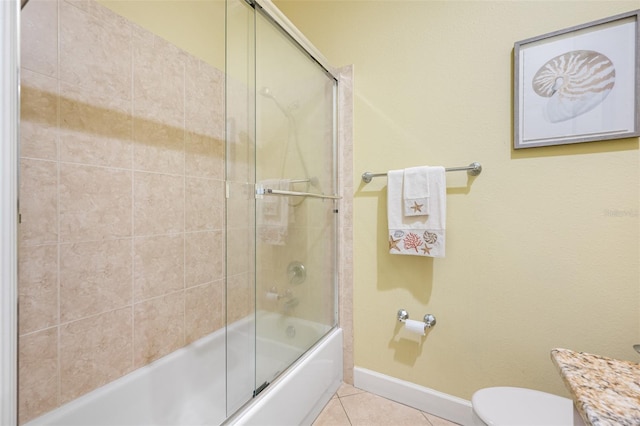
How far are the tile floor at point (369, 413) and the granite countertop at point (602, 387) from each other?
88 cm

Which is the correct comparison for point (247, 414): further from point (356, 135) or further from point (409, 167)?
point (356, 135)

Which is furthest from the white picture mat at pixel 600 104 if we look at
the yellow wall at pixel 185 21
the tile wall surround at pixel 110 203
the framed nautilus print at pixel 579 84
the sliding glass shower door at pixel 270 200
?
the yellow wall at pixel 185 21

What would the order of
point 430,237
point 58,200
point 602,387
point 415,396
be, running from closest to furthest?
1. point 602,387
2. point 58,200
3. point 430,237
4. point 415,396

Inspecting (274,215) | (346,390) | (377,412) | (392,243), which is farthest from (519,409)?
(274,215)

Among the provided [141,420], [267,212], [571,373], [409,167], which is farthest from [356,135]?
[141,420]

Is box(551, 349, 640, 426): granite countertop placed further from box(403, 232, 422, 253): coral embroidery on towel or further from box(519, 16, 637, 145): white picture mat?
box(519, 16, 637, 145): white picture mat

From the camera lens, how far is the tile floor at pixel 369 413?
1391 millimetres

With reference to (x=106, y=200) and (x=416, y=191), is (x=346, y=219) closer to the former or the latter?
(x=416, y=191)

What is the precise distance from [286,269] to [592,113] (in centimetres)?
139

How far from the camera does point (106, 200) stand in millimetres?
1135

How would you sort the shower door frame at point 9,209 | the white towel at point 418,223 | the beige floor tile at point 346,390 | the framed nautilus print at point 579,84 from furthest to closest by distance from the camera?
1. the beige floor tile at point 346,390
2. the white towel at point 418,223
3. the framed nautilus print at point 579,84
4. the shower door frame at point 9,209

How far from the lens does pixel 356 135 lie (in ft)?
5.47

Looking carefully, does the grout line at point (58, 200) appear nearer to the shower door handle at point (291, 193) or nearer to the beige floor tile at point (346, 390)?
the shower door handle at point (291, 193)

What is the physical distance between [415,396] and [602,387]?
3.36 ft
